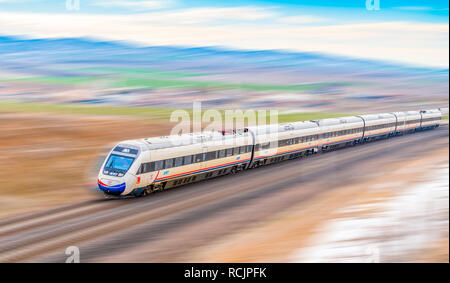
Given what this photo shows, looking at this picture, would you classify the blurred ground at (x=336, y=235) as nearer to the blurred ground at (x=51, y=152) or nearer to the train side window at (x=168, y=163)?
the train side window at (x=168, y=163)

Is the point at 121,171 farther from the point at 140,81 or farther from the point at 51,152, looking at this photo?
the point at 140,81

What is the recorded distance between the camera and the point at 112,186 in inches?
1040

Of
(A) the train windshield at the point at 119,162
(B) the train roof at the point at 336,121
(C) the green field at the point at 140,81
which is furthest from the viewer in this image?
(C) the green field at the point at 140,81

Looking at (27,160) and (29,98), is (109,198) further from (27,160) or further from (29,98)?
(29,98)

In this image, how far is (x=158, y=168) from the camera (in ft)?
90.8

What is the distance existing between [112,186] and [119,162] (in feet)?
4.65

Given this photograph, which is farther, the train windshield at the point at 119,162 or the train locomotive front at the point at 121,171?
the train windshield at the point at 119,162

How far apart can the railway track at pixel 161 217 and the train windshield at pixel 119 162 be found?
6.27ft

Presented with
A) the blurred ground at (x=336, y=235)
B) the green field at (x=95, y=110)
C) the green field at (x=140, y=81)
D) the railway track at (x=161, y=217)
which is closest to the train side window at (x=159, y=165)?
the railway track at (x=161, y=217)

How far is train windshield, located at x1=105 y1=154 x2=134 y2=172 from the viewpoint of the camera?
26469 mm

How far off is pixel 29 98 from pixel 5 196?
86940mm

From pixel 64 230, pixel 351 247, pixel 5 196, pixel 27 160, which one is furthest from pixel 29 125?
pixel 351 247

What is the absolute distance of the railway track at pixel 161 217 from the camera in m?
19.7

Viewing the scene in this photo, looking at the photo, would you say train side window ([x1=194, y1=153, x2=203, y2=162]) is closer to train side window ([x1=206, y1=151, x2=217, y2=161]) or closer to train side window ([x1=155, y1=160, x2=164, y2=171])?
train side window ([x1=206, y1=151, x2=217, y2=161])
